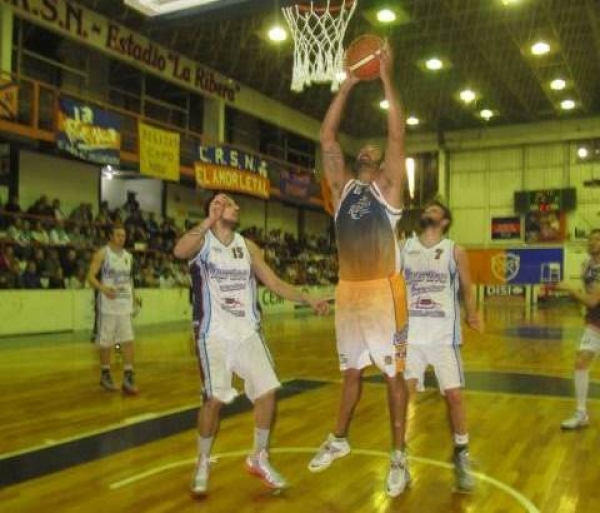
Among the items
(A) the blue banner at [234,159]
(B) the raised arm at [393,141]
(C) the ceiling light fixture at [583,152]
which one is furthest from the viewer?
(C) the ceiling light fixture at [583,152]

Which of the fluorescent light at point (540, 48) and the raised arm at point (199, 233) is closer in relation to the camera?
the raised arm at point (199, 233)

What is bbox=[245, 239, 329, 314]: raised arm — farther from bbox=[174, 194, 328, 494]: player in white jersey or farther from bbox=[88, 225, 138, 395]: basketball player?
bbox=[88, 225, 138, 395]: basketball player

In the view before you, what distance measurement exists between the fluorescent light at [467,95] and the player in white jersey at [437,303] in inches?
804

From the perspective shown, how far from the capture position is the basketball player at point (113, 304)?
25.6 ft

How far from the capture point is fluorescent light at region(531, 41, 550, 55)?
19.0 meters

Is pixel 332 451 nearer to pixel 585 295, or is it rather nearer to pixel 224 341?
pixel 224 341

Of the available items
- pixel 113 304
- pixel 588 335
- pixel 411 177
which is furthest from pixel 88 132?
pixel 411 177

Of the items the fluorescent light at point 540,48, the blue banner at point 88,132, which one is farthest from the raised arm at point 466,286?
the fluorescent light at point 540,48

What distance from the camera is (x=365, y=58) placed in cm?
397

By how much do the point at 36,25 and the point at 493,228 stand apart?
2042 cm

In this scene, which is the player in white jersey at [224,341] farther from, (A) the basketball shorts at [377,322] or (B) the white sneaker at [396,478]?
(B) the white sneaker at [396,478]

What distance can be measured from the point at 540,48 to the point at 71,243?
13409mm

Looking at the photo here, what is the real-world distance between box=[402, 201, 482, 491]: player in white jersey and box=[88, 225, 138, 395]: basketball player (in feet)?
13.6

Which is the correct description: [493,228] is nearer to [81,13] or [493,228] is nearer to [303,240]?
[303,240]
